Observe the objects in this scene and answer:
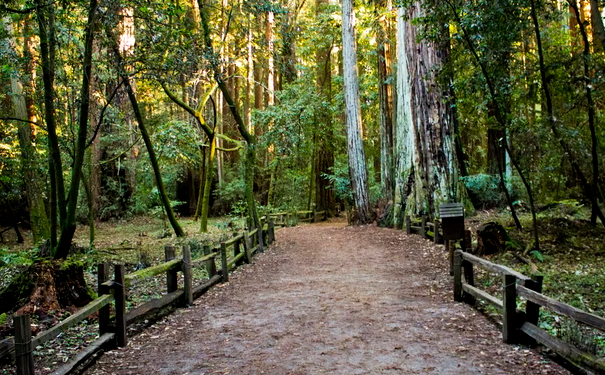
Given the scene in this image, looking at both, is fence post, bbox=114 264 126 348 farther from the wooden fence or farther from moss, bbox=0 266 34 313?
moss, bbox=0 266 34 313

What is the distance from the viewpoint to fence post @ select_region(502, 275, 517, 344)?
5.10 m

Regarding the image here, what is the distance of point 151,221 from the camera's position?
80.1ft

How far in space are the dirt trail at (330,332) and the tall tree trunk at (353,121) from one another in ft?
31.5

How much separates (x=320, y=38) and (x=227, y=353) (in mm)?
21163

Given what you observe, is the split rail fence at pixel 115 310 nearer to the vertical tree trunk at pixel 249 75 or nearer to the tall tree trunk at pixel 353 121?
the tall tree trunk at pixel 353 121

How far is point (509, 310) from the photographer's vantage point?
5.13 meters

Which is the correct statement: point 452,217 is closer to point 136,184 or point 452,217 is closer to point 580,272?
point 580,272

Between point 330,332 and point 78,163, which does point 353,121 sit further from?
point 330,332

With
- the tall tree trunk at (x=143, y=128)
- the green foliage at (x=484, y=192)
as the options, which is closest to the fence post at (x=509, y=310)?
the tall tree trunk at (x=143, y=128)

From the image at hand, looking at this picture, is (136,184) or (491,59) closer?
(491,59)

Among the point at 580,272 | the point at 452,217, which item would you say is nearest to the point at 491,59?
the point at 452,217

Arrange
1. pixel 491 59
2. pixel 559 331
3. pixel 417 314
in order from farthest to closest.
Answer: pixel 491 59, pixel 417 314, pixel 559 331

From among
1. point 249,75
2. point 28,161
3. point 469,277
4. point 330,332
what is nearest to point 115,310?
point 330,332

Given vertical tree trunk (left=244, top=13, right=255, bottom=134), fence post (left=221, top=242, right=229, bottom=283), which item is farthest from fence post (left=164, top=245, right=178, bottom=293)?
vertical tree trunk (left=244, top=13, right=255, bottom=134)
